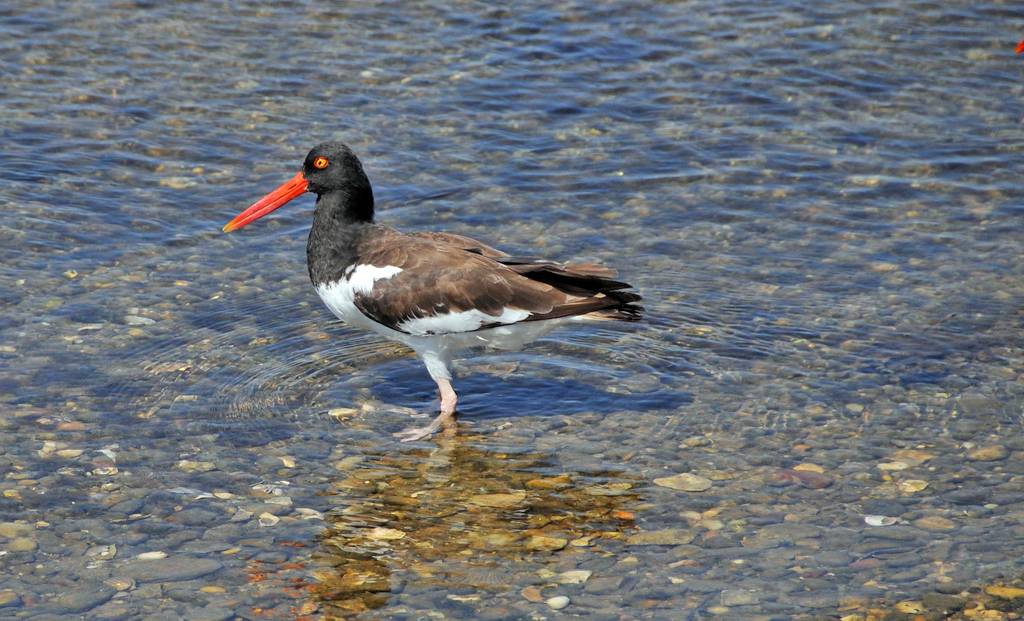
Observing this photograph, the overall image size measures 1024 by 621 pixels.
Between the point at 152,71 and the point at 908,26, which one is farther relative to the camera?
the point at 908,26

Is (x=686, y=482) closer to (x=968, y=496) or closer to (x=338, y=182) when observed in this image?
(x=968, y=496)

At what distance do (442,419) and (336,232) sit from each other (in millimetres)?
1238

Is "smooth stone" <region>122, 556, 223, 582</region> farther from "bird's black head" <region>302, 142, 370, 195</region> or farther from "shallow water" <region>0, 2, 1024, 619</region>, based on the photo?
"bird's black head" <region>302, 142, 370, 195</region>

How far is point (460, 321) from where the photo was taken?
7.29 meters

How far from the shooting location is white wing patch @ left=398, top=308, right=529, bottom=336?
724cm

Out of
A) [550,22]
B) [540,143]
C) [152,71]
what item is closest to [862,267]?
[540,143]

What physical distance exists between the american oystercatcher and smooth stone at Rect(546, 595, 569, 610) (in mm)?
1705

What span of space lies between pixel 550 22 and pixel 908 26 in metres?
3.45

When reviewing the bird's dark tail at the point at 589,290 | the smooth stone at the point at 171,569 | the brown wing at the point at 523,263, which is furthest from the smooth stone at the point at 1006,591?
the smooth stone at the point at 171,569

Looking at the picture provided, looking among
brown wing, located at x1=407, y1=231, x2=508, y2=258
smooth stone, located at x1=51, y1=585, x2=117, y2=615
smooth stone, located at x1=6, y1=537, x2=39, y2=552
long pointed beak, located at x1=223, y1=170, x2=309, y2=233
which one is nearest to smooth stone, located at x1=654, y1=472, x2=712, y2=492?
brown wing, located at x1=407, y1=231, x2=508, y2=258

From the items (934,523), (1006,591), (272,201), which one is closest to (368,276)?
(272,201)

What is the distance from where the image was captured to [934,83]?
470 inches

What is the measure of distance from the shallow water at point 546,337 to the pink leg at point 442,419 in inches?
4.6

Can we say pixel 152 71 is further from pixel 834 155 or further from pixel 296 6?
pixel 834 155
